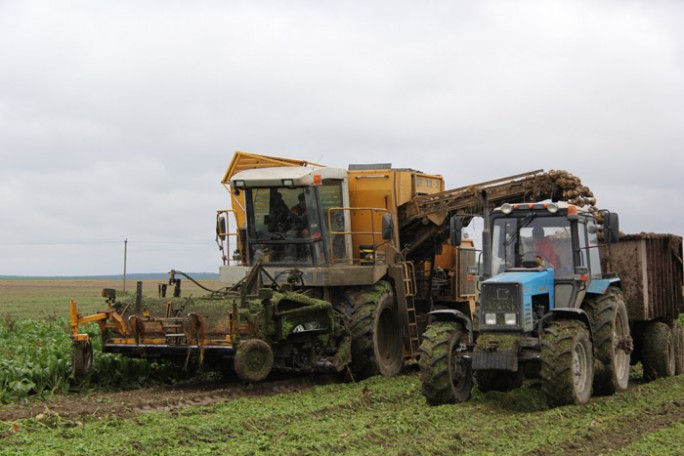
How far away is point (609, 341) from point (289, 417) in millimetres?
4253

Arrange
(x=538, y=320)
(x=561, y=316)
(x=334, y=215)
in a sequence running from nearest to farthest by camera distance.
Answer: (x=561, y=316) < (x=538, y=320) < (x=334, y=215)

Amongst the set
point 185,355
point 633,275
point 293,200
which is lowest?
point 185,355

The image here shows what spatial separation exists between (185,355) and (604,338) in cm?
555

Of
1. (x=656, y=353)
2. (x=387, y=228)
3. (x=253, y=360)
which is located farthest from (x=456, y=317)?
(x=656, y=353)

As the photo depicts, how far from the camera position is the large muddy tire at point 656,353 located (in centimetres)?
1420

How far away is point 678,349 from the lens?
48.9 feet

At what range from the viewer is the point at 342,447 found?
8273 mm

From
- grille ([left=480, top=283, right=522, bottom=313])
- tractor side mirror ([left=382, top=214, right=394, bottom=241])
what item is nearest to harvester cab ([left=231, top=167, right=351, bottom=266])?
tractor side mirror ([left=382, top=214, right=394, bottom=241])

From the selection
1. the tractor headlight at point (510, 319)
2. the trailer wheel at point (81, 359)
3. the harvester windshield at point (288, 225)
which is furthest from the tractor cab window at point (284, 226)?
the tractor headlight at point (510, 319)

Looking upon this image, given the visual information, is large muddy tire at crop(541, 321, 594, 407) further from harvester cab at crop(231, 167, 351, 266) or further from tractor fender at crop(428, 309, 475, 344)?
harvester cab at crop(231, 167, 351, 266)

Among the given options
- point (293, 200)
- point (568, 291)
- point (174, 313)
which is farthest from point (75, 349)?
point (568, 291)

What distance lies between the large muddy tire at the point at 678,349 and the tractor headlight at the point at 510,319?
565 cm

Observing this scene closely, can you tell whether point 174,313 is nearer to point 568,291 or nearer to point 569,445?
point 568,291

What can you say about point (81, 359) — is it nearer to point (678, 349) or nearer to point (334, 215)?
point (334, 215)
